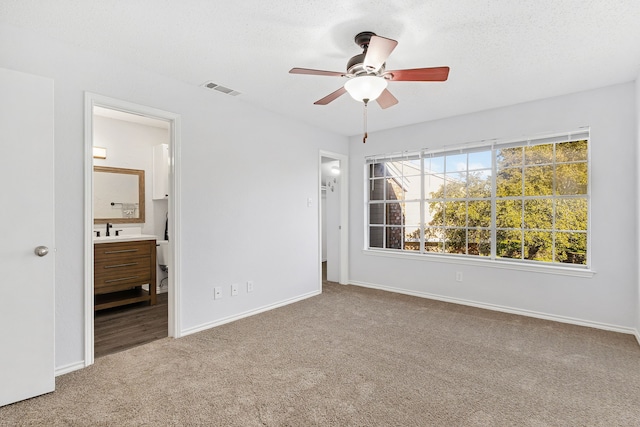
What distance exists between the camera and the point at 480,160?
427 centimetres

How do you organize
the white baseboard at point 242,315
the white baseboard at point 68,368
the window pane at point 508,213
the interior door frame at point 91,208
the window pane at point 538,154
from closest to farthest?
1. the white baseboard at point 68,368
2. the interior door frame at point 91,208
3. the white baseboard at point 242,315
4. the window pane at point 538,154
5. the window pane at point 508,213

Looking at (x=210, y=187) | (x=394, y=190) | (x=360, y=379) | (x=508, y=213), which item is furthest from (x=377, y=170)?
(x=360, y=379)

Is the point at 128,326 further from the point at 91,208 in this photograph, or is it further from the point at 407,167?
the point at 407,167

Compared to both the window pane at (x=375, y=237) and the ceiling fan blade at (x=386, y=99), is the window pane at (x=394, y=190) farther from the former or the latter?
the ceiling fan blade at (x=386, y=99)

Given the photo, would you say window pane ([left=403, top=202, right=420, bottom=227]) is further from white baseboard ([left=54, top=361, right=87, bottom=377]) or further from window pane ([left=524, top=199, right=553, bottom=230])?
white baseboard ([left=54, top=361, right=87, bottom=377])

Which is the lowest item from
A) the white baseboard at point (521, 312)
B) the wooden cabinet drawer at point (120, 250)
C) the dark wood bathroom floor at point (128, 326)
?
the dark wood bathroom floor at point (128, 326)

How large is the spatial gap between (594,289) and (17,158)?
509cm

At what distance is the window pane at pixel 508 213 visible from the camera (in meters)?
3.99

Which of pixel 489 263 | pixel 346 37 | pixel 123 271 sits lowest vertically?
pixel 123 271

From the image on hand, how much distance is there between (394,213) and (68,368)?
13.8 ft

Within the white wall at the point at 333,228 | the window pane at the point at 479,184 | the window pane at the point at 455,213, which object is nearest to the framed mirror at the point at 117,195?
the white wall at the point at 333,228

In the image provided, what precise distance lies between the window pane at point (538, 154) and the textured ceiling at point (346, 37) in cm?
65

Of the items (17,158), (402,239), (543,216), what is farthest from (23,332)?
(543,216)

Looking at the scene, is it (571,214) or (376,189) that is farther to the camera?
(376,189)
